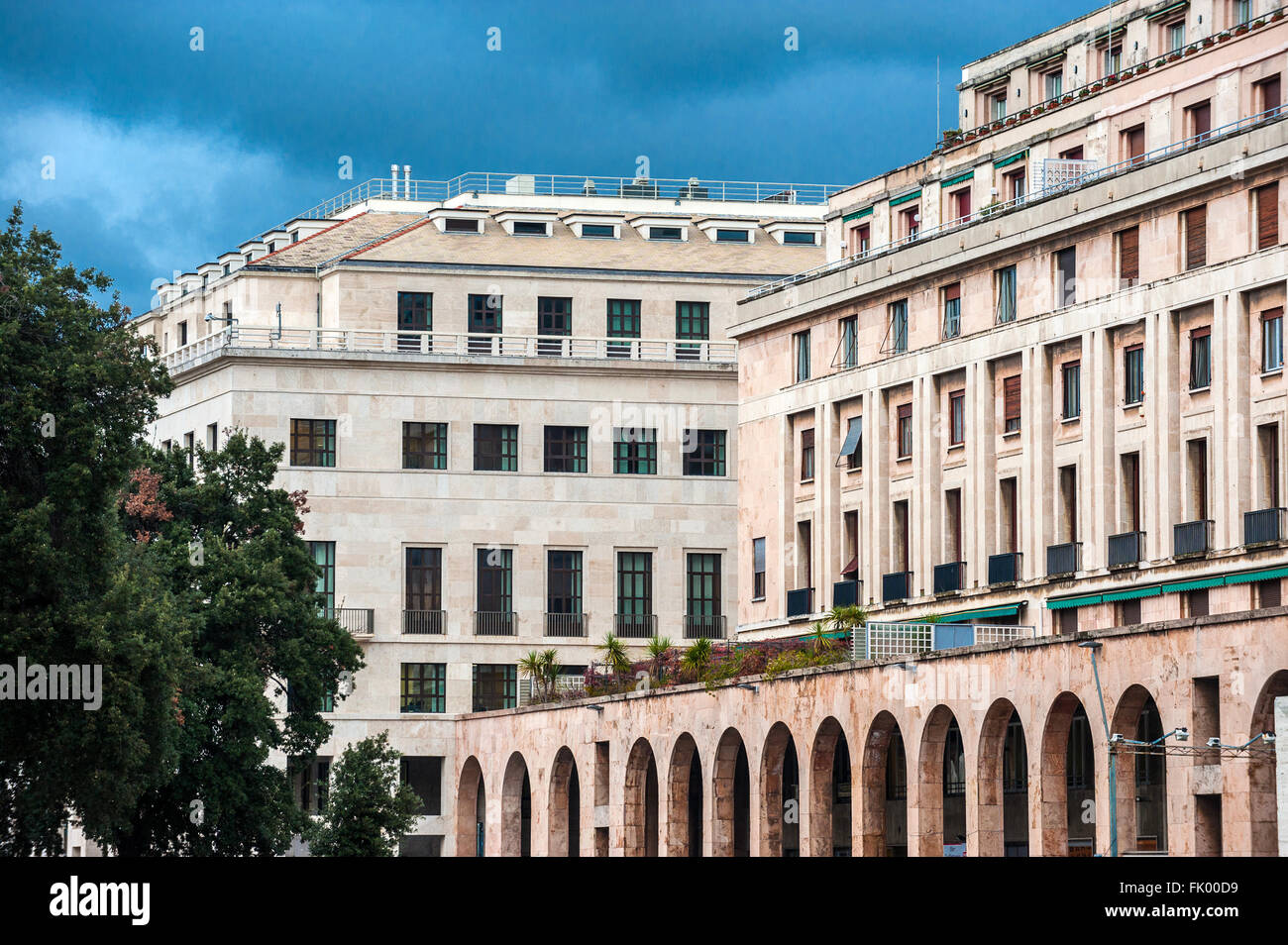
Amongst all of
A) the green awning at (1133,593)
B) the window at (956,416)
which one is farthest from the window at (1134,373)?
the window at (956,416)

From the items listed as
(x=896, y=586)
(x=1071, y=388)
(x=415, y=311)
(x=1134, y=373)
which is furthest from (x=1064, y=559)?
(x=415, y=311)

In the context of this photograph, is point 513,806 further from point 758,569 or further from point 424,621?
point 758,569

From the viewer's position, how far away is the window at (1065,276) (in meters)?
57.1

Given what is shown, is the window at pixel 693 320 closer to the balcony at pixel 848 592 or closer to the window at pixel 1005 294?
the balcony at pixel 848 592

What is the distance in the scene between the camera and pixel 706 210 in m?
90.1

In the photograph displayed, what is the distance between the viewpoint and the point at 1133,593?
177ft

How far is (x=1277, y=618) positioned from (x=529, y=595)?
42345 mm

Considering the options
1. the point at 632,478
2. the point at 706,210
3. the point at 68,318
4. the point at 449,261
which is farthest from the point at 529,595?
the point at 68,318

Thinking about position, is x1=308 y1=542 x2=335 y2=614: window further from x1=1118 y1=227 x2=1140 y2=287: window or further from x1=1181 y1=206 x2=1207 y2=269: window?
x1=1181 y1=206 x2=1207 y2=269: window

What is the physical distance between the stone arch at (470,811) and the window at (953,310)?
23883 millimetres

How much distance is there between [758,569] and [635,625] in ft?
35.5

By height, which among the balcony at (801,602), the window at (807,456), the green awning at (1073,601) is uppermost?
the window at (807,456)

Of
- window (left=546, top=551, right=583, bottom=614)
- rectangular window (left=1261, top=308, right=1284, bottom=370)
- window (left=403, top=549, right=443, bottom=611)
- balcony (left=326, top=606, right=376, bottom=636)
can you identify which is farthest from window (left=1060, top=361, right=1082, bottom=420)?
balcony (left=326, top=606, right=376, bottom=636)

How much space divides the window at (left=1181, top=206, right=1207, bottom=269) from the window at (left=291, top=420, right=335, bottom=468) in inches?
1355
